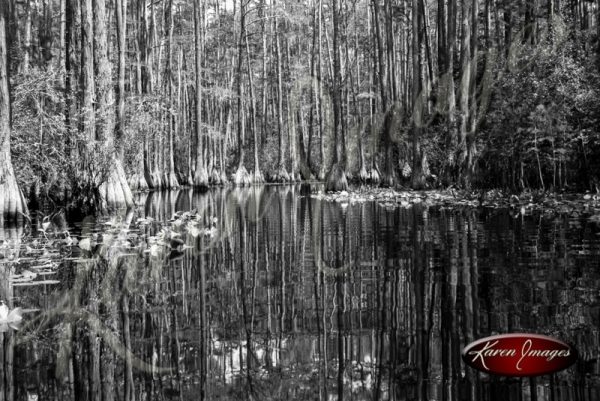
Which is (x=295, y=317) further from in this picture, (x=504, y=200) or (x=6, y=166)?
(x=504, y=200)

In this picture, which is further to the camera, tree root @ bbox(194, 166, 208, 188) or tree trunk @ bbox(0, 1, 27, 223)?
tree root @ bbox(194, 166, 208, 188)

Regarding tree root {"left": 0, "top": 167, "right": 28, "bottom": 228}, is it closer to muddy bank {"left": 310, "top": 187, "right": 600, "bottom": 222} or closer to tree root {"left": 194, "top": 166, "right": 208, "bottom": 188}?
muddy bank {"left": 310, "top": 187, "right": 600, "bottom": 222}

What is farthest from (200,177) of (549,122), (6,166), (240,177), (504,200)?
(549,122)

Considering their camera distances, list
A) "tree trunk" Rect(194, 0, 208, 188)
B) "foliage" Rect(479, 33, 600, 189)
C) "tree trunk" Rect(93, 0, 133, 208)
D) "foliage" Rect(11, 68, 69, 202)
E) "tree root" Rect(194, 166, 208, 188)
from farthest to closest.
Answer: "tree root" Rect(194, 166, 208, 188) → "tree trunk" Rect(194, 0, 208, 188) → "foliage" Rect(479, 33, 600, 189) → "tree trunk" Rect(93, 0, 133, 208) → "foliage" Rect(11, 68, 69, 202)

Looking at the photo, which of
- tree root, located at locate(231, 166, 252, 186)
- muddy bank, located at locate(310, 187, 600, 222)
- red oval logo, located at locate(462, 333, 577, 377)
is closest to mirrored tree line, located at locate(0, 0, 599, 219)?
muddy bank, located at locate(310, 187, 600, 222)

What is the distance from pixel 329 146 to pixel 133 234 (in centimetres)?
3024

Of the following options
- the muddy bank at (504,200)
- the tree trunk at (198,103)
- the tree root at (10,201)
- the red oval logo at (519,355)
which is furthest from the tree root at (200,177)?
the red oval logo at (519,355)

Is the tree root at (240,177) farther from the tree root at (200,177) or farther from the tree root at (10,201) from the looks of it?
the tree root at (10,201)

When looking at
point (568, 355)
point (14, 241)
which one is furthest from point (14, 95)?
point (568, 355)

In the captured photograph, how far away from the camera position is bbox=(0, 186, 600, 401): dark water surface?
215 centimetres

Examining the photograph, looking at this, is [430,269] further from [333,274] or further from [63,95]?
[63,95]

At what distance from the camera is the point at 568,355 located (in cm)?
224

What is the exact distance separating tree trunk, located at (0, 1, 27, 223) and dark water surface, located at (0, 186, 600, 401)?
333 centimetres

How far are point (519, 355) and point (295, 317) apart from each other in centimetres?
132
